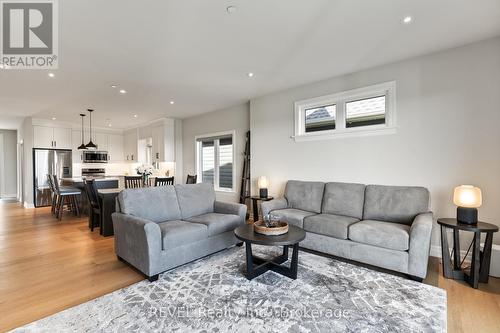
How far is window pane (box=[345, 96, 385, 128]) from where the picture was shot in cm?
368

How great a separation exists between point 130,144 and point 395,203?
8732mm

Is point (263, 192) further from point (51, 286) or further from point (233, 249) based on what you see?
point (51, 286)

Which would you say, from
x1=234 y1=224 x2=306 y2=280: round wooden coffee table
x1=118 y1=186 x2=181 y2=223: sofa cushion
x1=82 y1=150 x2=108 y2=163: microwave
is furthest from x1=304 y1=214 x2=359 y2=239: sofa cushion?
x1=82 y1=150 x2=108 y2=163: microwave

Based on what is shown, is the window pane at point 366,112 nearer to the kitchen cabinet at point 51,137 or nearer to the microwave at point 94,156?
the microwave at point 94,156

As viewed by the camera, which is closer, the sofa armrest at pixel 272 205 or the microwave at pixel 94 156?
the sofa armrest at pixel 272 205

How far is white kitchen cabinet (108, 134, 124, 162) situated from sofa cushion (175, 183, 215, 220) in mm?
6730

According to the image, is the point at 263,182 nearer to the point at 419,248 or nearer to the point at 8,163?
the point at 419,248

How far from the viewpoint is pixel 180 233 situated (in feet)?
9.12

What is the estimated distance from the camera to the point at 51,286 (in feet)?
8.14

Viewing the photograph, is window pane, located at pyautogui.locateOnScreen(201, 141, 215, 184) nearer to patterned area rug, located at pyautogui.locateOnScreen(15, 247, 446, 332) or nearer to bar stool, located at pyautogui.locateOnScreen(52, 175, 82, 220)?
bar stool, located at pyautogui.locateOnScreen(52, 175, 82, 220)

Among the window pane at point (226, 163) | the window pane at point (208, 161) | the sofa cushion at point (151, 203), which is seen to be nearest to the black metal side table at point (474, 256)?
the sofa cushion at point (151, 203)

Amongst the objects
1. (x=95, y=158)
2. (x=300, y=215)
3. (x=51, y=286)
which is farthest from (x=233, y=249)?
(x=95, y=158)

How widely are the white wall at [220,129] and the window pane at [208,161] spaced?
0.31 meters

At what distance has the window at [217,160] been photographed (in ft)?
20.5
